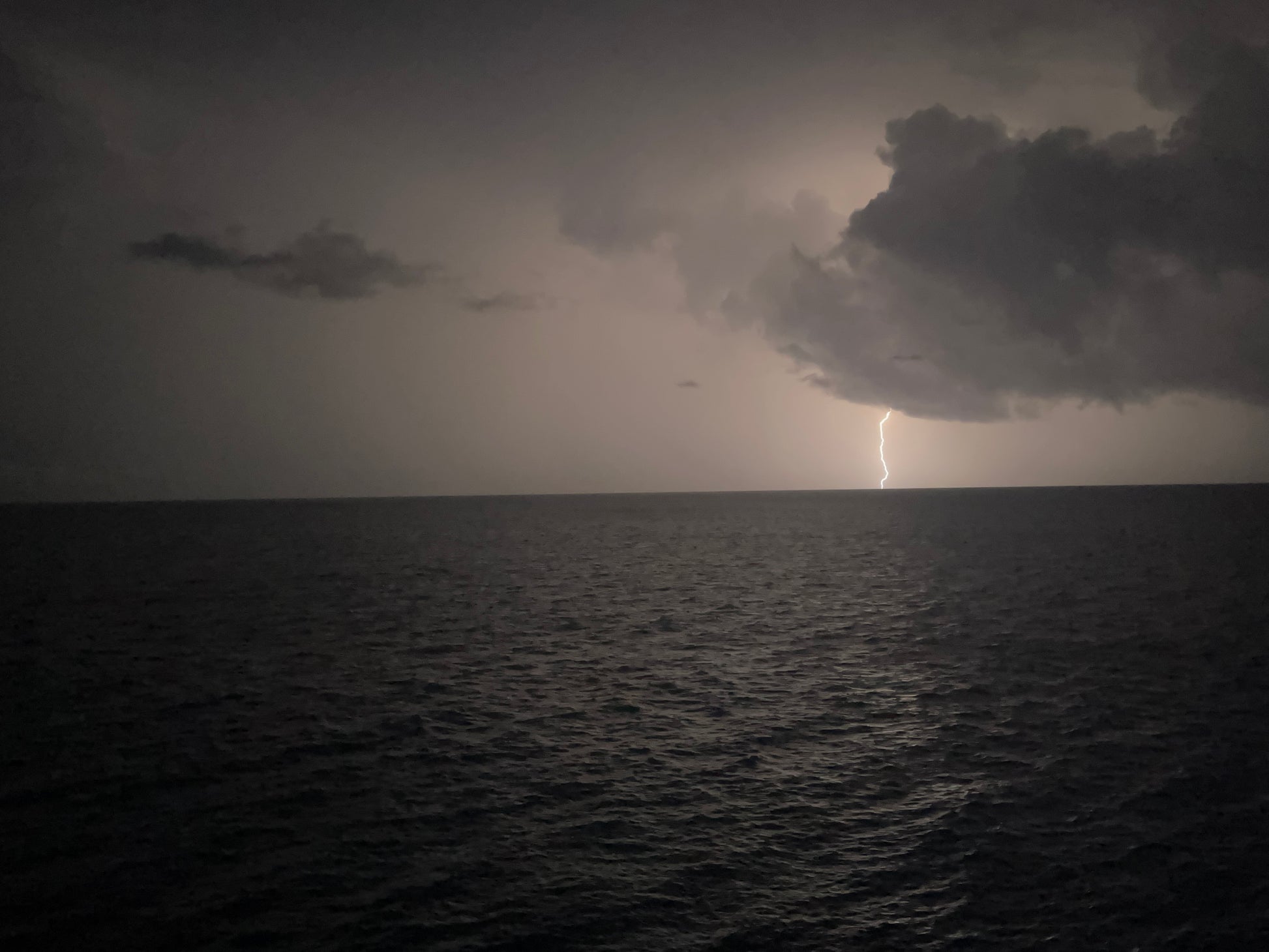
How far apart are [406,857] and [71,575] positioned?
83.6m

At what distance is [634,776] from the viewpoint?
27.5m

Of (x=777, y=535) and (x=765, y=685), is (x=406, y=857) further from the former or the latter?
(x=777, y=535)

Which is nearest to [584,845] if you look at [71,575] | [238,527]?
[71,575]

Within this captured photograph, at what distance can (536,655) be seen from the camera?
153ft

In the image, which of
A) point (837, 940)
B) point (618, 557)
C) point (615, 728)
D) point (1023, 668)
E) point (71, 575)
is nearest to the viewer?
point (837, 940)

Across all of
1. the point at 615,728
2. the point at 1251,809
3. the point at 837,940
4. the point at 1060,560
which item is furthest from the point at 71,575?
the point at 1060,560

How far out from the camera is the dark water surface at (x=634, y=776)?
1862cm

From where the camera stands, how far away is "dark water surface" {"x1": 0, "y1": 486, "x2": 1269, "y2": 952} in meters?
18.6

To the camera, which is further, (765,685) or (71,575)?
(71,575)

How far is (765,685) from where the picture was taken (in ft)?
133

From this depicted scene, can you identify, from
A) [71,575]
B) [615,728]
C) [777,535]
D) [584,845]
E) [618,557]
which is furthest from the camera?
[777,535]

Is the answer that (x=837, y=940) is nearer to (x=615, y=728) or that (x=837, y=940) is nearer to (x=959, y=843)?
(x=959, y=843)

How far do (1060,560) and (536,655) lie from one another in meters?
80.4

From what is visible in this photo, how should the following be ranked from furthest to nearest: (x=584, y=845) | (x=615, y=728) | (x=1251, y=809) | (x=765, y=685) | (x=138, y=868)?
(x=765, y=685)
(x=615, y=728)
(x=1251, y=809)
(x=584, y=845)
(x=138, y=868)
